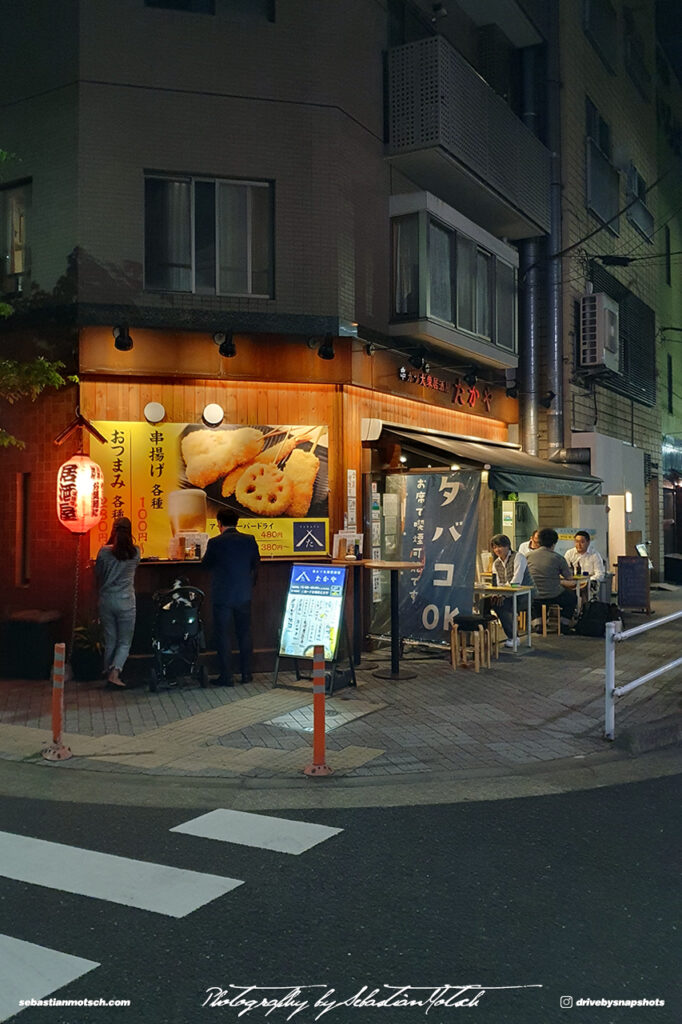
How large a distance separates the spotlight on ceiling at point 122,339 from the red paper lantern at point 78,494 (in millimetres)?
1626

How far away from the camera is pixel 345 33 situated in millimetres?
12969

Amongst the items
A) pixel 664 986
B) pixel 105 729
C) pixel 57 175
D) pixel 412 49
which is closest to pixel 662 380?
Answer: pixel 412 49

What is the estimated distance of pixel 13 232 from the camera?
12492mm

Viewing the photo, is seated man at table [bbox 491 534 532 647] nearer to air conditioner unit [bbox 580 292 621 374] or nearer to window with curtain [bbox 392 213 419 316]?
→ window with curtain [bbox 392 213 419 316]

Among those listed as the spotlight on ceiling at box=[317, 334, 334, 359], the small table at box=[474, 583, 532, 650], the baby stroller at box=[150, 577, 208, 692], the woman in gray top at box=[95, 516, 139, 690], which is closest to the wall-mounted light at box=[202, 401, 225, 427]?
the spotlight on ceiling at box=[317, 334, 334, 359]

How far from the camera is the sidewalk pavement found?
24.2 ft

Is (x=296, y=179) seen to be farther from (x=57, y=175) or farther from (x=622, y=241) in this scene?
(x=622, y=241)

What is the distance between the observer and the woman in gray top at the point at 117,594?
34.3 ft

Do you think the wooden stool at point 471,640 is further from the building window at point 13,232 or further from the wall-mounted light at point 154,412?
the building window at point 13,232

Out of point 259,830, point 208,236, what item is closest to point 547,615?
point 208,236

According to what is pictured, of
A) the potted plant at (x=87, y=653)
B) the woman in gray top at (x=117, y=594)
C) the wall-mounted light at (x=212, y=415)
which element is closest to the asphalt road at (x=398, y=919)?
the woman in gray top at (x=117, y=594)

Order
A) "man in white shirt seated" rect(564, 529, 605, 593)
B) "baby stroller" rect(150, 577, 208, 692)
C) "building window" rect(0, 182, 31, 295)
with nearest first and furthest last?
"baby stroller" rect(150, 577, 208, 692) → "building window" rect(0, 182, 31, 295) → "man in white shirt seated" rect(564, 529, 605, 593)

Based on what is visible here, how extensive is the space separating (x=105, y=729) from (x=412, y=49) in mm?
10904

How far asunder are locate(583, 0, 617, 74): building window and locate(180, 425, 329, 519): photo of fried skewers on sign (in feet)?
45.7
